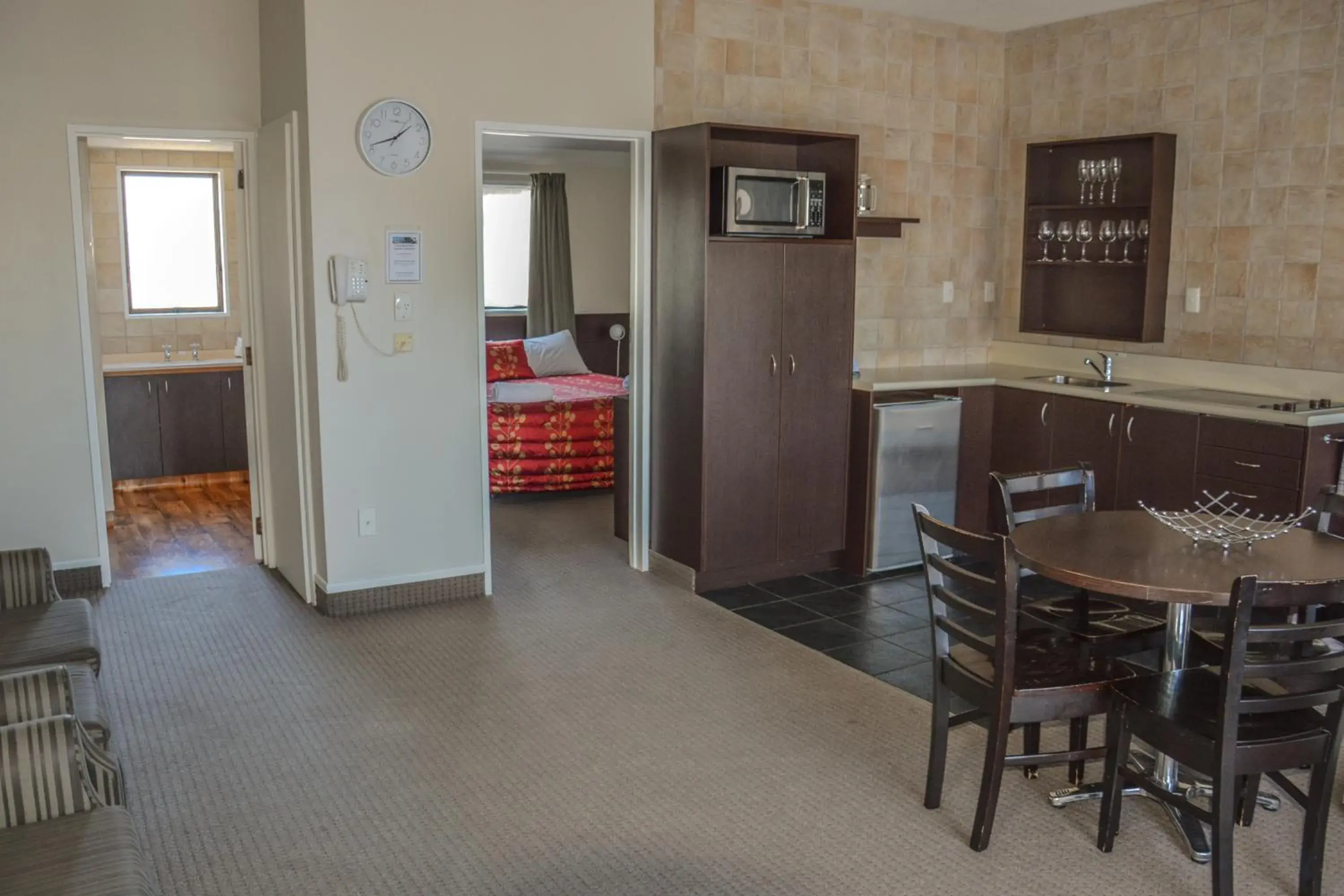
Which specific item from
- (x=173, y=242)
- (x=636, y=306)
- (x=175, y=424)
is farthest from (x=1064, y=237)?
(x=173, y=242)

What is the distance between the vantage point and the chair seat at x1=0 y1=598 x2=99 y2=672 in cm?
305

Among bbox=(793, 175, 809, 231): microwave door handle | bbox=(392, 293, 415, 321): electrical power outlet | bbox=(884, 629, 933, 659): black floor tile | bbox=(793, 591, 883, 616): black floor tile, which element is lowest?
bbox=(884, 629, 933, 659): black floor tile

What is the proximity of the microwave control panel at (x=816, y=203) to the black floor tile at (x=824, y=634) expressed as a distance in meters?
1.86

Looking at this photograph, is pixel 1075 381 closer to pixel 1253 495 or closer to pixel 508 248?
pixel 1253 495

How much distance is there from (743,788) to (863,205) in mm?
3501

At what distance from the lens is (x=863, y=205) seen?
19.0ft

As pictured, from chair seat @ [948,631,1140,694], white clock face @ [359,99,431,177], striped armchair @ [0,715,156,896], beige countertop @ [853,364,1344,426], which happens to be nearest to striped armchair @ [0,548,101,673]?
striped armchair @ [0,715,156,896]

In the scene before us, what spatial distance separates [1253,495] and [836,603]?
182cm

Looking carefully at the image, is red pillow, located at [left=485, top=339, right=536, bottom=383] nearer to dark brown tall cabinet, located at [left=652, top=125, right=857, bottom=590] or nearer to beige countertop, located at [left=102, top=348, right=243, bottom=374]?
beige countertop, located at [left=102, top=348, right=243, bottom=374]

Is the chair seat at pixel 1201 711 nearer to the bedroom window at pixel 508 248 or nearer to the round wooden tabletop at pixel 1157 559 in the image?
the round wooden tabletop at pixel 1157 559

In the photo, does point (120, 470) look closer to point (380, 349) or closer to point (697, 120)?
point (380, 349)

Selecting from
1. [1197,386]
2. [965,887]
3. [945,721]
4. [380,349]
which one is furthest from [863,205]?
[965,887]

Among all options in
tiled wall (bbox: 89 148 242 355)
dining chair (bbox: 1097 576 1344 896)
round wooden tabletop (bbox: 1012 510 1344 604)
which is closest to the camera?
dining chair (bbox: 1097 576 1344 896)

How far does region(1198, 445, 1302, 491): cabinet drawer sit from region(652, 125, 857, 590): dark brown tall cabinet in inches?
63.4
